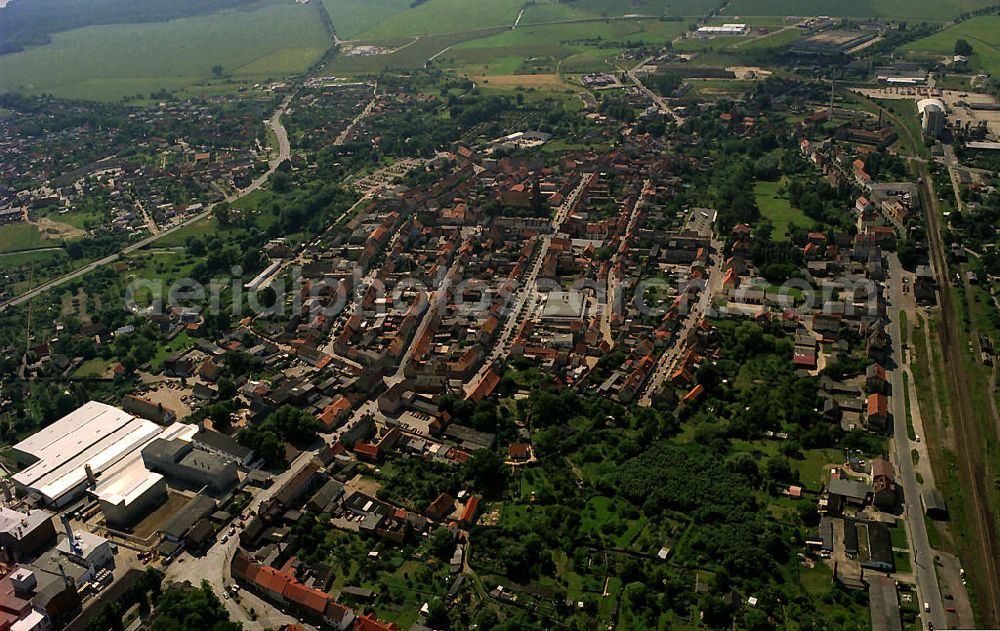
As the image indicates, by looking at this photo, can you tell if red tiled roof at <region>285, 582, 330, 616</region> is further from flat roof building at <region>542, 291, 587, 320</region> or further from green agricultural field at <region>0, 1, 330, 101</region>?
green agricultural field at <region>0, 1, 330, 101</region>

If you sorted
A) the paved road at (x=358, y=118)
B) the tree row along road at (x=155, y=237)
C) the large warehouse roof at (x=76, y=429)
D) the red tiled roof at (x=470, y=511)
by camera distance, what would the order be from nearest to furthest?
the red tiled roof at (x=470, y=511)
the large warehouse roof at (x=76, y=429)
the tree row along road at (x=155, y=237)
the paved road at (x=358, y=118)

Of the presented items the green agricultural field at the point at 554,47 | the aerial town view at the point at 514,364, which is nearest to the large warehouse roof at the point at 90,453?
the aerial town view at the point at 514,364

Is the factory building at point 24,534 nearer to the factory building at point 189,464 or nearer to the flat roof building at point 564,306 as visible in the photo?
the factory building at point 189,464

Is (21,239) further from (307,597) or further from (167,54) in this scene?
(167,54)

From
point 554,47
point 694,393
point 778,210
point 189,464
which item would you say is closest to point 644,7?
point 554,47

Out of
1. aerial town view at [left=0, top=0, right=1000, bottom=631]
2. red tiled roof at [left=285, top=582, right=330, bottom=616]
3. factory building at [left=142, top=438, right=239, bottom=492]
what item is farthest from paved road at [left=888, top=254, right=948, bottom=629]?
factory building at [left=142, top=438, right=239, bottom=492]

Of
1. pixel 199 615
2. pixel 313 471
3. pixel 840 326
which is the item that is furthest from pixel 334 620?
pixel 840 326
